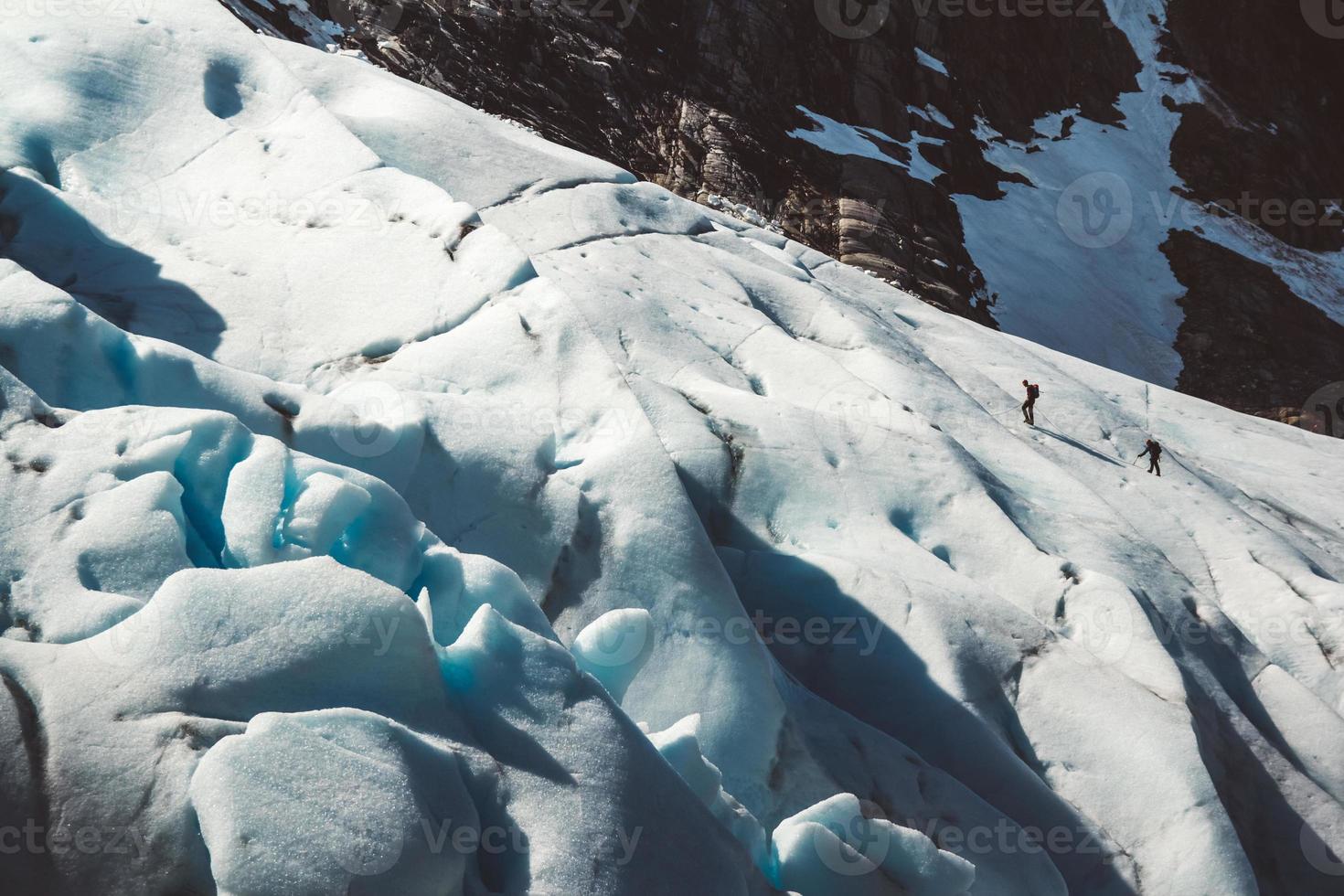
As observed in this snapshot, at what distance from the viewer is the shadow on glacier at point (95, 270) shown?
482 inches

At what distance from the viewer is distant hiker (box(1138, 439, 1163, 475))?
17.7 meters

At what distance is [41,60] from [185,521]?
979 cm

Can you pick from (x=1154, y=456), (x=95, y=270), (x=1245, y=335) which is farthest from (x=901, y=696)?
(x=1245, y=335)

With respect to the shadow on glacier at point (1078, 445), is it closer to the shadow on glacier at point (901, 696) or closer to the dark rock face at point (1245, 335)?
the shadow on glacier at point (901, 696)

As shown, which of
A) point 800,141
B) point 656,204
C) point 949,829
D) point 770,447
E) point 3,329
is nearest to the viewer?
point 3,329

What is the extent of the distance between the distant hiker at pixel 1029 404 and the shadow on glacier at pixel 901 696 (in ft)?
24.9

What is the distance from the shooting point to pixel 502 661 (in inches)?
302

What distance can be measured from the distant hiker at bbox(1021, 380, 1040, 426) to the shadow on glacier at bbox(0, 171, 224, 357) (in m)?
12.5

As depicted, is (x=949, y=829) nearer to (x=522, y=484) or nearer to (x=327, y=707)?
(x=522, y=484)

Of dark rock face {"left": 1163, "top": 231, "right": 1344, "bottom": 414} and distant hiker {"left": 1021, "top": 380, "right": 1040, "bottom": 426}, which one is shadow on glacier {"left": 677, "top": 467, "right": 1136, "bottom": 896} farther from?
dark rock face {"left": 1163, "top": 231, "right": 1344, "bottom": 414}

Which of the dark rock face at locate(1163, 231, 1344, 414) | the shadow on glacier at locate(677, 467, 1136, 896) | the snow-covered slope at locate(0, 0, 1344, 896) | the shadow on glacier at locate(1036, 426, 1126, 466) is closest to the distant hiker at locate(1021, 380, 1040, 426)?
the shadow on glacier at locate(1036, 426, 1126, 466)

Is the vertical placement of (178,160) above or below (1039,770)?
above

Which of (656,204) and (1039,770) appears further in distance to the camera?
(656,204)

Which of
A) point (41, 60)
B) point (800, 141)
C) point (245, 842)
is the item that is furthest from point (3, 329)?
point (800, 141)
